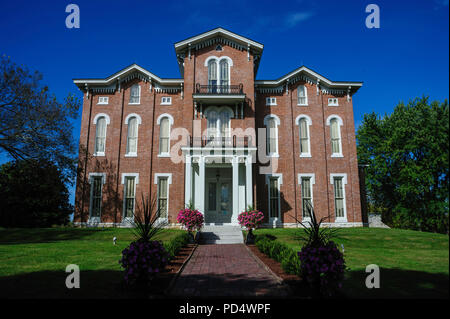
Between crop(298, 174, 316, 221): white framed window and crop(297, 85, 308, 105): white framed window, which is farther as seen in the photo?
crop(297, 85, 308, 105): white framed window

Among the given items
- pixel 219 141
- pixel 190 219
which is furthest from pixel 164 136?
pixel 190 219

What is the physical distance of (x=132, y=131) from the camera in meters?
21.6

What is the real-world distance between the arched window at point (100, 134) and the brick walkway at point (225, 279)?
14018mm

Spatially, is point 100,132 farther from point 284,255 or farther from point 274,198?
point 284,255

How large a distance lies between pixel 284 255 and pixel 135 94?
17860 millimetres

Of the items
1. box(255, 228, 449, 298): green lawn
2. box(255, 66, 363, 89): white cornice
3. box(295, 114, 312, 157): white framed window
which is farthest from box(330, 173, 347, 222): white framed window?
box(255, 66, 363, 89): white cornice

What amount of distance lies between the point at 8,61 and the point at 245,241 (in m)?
17.7

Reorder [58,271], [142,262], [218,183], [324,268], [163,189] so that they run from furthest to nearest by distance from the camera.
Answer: [163,189], [218,183], [58,271], [142,262], [324,268]

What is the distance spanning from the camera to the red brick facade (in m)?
20.5

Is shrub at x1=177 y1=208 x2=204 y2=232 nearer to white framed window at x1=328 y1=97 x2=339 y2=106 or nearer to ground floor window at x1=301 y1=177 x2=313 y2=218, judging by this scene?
ground floor window at x1=301 y1=177 x2=313 y2=218

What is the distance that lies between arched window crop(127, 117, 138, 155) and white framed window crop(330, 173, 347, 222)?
14853mm

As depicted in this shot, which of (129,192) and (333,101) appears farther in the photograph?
(333,101)

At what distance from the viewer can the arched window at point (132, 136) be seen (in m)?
21.4
